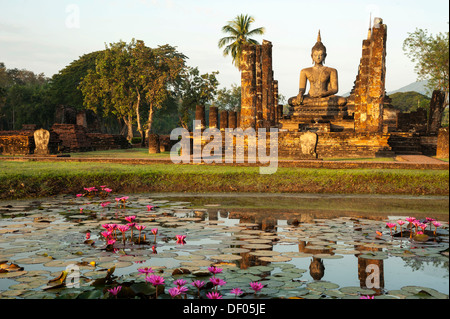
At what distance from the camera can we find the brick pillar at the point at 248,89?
19.2 meters

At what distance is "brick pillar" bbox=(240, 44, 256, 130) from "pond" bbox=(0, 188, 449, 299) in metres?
11.7

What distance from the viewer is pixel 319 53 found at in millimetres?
25000

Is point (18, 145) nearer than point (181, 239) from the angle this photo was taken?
No

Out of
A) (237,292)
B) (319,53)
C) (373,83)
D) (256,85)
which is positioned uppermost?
(319,53)

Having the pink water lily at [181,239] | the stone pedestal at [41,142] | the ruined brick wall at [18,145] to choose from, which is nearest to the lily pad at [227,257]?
the pink water lily at [181,239]

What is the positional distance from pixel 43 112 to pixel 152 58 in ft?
53.3

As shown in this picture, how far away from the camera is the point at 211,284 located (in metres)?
3.38

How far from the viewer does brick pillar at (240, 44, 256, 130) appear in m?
19.2

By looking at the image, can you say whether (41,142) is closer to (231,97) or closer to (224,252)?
(224,252)

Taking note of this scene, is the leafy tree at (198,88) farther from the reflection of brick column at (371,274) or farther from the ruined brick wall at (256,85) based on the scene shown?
the reflection of brick column at (371,274)

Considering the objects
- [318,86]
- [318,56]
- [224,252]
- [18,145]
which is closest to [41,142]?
[18,145]

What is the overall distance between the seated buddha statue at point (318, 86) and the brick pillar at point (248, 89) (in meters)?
5.17

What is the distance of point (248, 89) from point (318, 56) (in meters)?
7.34

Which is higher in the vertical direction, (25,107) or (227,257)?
(25,107)
